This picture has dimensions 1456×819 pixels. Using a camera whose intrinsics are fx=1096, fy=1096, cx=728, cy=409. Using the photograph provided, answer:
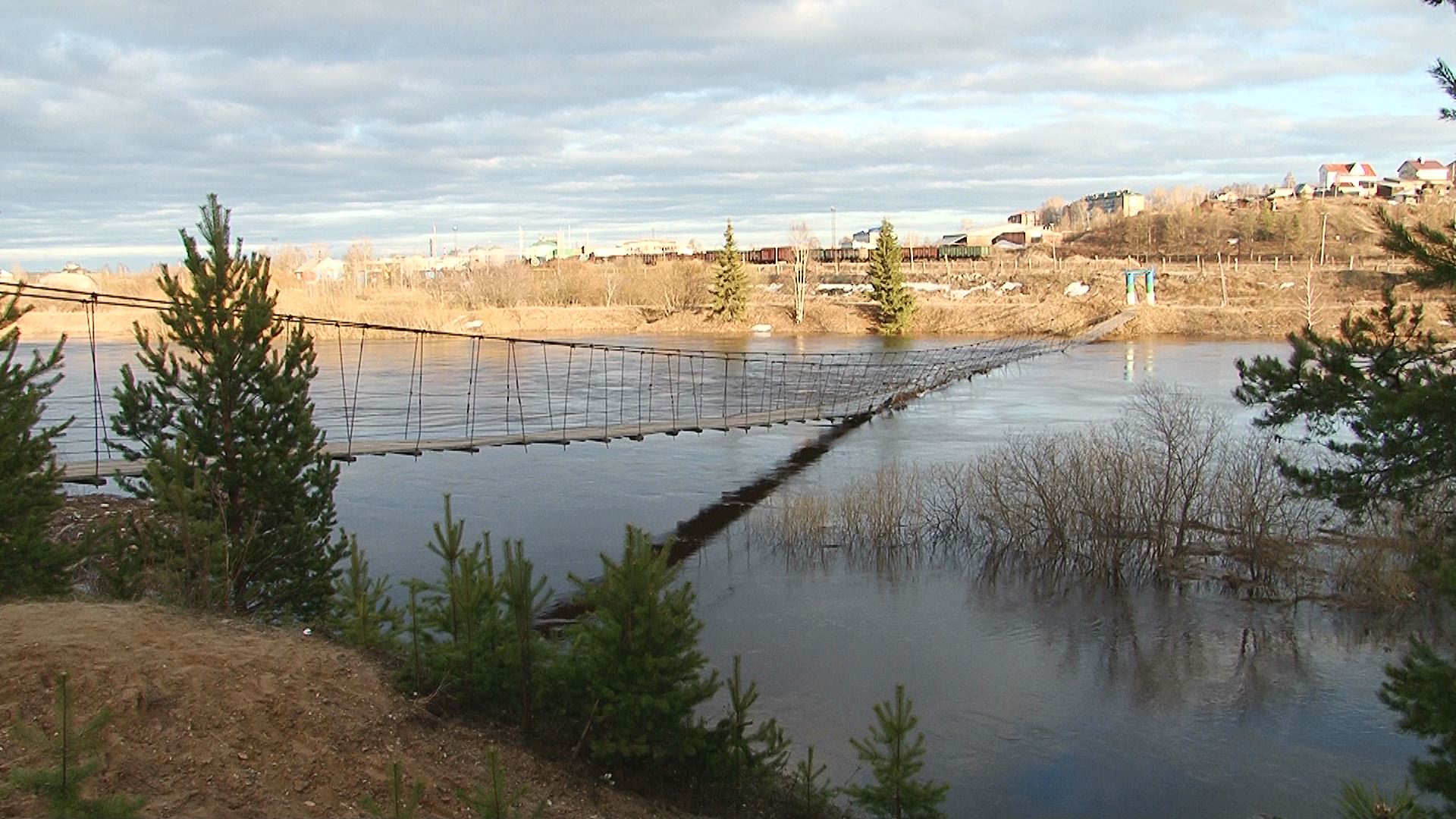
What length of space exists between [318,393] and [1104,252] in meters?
72.9

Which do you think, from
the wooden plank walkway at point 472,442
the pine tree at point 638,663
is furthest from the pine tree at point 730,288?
the pine tree at point 638,663

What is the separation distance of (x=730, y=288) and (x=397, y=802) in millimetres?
57805

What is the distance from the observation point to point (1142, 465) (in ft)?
52.8

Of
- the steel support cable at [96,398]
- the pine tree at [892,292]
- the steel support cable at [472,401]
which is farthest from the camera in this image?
the pine tree at [892,292]

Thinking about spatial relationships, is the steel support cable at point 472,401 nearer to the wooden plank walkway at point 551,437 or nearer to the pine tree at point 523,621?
the wooden plank walkway at point 551,437

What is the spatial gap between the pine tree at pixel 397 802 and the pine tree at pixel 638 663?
1.27 meters

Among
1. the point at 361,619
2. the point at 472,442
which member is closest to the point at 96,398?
the point at 472,442

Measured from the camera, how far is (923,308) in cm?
6262

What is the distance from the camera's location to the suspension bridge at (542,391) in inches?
774

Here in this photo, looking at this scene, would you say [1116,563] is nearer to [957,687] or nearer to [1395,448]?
[957,687]

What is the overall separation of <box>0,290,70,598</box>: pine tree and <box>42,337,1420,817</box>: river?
6.36m

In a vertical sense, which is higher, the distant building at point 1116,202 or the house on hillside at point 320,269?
the distant building at point 1116,202

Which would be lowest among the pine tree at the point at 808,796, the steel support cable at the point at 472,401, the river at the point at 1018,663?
the river at the point at 1018,663

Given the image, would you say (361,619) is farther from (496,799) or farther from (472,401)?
(472,401)
